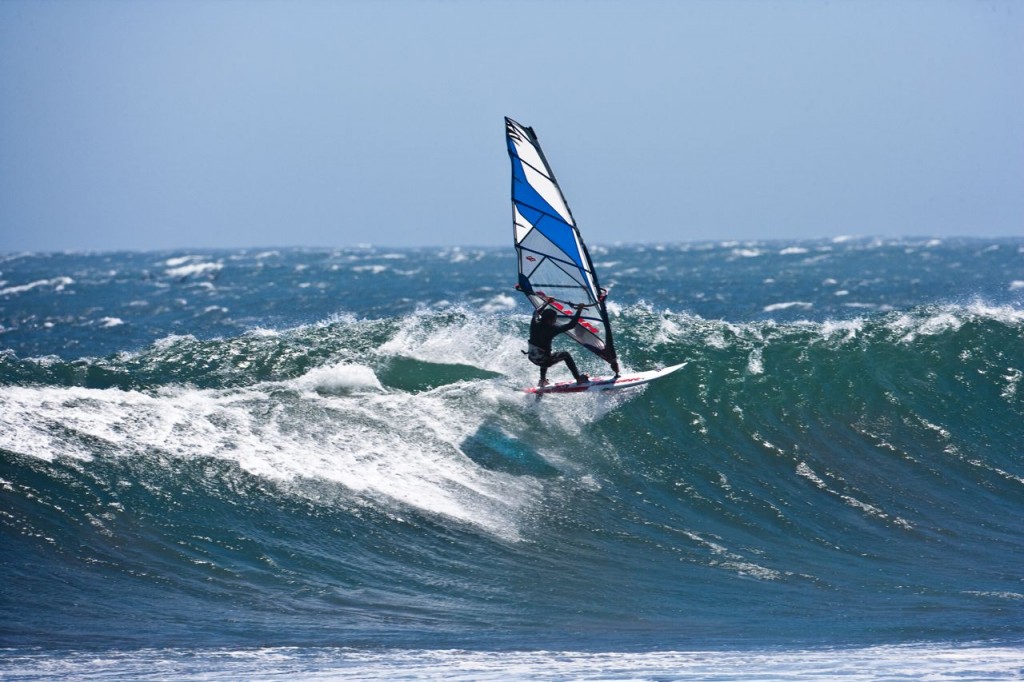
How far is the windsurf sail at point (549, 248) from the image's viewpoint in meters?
9.53

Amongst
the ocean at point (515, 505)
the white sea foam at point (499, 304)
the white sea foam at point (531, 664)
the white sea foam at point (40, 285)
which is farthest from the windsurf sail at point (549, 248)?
the white sea foam at point (40, 285)

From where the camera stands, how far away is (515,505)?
341 inches

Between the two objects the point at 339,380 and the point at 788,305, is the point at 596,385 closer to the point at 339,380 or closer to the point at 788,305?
the point at 339,380

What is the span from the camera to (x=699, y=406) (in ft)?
35.9

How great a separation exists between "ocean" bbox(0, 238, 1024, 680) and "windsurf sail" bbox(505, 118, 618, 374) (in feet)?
3.11

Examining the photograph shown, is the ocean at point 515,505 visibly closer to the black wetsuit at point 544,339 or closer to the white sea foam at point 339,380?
the white sea foam at point 339,380

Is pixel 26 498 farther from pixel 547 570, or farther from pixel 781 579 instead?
pixel 781 579

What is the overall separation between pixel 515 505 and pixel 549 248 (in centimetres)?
250

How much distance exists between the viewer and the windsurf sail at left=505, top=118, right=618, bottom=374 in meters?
9.53

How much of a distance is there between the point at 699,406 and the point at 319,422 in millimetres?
3886

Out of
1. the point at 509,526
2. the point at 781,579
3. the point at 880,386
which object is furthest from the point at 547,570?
the point at 880,386

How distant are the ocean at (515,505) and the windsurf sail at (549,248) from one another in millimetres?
949

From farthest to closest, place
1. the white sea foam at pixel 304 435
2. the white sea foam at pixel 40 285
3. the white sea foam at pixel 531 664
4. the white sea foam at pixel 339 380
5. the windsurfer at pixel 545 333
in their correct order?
the white sea foam at pixel 40 285
the white sea foam at pixel 339 380
the windsurfer at pixel 545 333
the white sea foam at pixel 304 435
the white sea foam at pixel 531 664

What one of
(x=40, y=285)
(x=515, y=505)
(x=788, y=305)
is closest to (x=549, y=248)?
(x=515, y=505)
